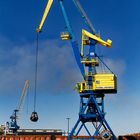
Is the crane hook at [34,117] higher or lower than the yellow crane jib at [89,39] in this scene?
lower

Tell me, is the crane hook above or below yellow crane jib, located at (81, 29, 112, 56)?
below

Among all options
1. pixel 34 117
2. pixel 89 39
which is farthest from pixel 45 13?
pixel 34 117

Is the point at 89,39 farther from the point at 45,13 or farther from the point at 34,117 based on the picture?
the point at 34,117

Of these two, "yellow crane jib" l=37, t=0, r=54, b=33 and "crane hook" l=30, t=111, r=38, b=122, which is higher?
"yellow crane jib" l=37, t=0, r=54, b=33

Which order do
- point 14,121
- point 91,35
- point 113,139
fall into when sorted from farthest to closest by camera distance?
point 14,121, point 91,35, point 113,139

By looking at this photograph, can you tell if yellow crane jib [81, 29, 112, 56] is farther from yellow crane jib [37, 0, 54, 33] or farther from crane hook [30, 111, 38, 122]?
crane hook [30, 111, 38, 122]

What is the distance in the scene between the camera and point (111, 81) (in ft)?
287

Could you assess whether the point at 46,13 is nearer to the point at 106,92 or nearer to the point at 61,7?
the point at 61,7

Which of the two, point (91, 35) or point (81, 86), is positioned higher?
point (91, 35)

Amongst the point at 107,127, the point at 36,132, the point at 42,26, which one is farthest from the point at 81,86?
the point at 36,132

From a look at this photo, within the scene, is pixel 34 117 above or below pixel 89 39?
below

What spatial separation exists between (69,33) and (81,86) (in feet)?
46.9

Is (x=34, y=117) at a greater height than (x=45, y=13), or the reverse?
(x=45, y=13)

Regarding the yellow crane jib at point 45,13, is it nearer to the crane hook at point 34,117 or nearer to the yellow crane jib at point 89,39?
the yellow crane jib at point 89,39
